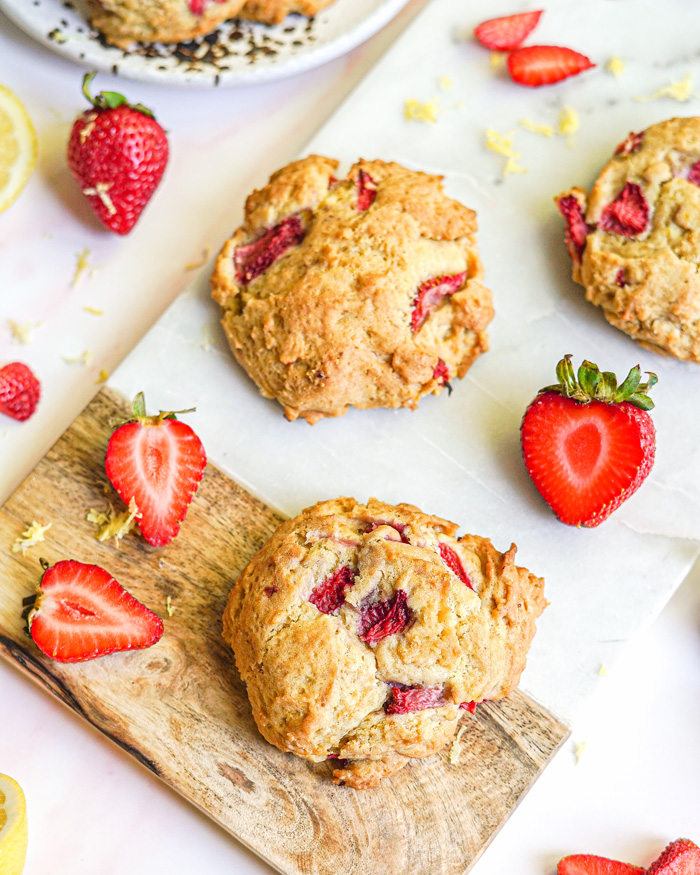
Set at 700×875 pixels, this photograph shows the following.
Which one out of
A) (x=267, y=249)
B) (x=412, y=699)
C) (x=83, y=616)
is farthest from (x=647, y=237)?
(x=83, y=616)

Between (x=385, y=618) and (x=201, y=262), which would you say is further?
(x=201, y=262)

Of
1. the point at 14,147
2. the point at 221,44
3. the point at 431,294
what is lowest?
the point at 14,147

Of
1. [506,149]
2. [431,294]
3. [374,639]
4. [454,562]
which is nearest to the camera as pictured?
[374,639]

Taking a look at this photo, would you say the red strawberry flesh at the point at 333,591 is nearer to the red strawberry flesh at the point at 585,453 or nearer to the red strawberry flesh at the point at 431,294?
the red strawberry flesh at the point at 585,453

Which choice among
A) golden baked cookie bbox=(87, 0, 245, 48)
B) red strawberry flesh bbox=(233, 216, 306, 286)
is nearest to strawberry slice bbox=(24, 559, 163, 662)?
red strawberry flesh bbox=(233, 216, 306, 286)

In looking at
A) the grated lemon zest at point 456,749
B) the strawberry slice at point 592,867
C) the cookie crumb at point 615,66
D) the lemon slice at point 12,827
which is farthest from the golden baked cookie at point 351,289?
the strawberry slice at point 592,867

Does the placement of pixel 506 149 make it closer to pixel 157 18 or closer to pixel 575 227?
pixel 575 227

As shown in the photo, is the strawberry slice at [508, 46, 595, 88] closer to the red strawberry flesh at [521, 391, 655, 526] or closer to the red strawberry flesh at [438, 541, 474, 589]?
the red strawberry flesh at [521, 391, 655, 526]
